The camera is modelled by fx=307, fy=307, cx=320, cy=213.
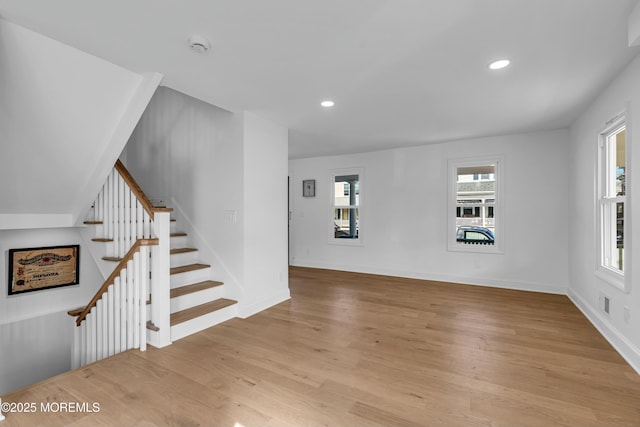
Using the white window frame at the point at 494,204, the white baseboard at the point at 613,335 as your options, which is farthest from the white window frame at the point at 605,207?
the white window frame at the point at 494,204

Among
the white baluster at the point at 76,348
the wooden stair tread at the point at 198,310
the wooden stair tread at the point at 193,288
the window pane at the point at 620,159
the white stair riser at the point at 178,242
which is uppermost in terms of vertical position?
the window pane at the point at 620,159

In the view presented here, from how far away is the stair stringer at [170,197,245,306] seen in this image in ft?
11.5

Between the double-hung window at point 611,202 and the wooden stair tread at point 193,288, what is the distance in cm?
394

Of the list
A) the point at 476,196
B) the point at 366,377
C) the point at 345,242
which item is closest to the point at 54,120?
the point at 366,377

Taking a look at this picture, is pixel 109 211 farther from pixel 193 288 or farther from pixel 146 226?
pixel 193 288

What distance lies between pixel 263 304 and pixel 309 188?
10.7ft

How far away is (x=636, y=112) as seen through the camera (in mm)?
2299

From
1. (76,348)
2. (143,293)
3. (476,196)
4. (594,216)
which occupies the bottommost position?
(76,348)

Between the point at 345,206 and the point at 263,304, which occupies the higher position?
the point at 345,206

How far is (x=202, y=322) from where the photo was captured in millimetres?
3084

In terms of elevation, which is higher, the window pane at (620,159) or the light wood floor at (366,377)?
the window pane at (620,159)

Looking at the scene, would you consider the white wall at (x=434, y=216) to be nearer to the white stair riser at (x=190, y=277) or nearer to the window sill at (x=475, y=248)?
the window sill at (x=475, y=248)

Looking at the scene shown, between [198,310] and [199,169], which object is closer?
[198,310]

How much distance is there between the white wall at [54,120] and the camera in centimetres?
201
